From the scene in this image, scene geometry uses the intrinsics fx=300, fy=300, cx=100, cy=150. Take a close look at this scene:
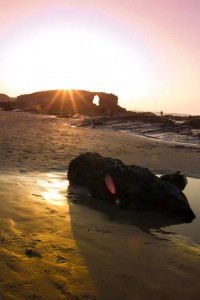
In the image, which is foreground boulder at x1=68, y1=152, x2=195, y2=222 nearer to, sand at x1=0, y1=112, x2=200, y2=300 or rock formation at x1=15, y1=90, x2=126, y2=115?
sand at x1=0, y1=112, x2=200, y2=300

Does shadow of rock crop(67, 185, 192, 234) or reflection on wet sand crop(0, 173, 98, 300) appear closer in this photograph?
reflection on wet sand crop(0, 173, 98, 300)

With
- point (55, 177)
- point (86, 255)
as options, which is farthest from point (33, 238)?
point (55, 177)

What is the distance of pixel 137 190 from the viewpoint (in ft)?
19.6

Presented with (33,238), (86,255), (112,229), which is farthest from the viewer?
(112,229)

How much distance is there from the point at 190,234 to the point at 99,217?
152 cm

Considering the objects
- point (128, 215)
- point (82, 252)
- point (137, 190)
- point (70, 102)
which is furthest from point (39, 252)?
point (70, 102)

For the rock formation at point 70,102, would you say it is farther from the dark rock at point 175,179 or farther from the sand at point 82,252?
the sand at point 82,252

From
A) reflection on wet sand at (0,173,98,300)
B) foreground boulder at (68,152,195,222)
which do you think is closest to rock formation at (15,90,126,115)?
foreground boulder at (68,152,195,222)

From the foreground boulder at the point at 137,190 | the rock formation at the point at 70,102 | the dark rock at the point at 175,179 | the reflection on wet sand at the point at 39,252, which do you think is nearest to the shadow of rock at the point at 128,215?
the foreground boulder at the point at 137,190

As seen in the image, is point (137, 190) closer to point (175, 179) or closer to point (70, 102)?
point (175, 179)

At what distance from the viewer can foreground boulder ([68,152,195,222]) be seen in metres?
5.73

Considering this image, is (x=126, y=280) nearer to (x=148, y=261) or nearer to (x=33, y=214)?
(x=148, y=261)

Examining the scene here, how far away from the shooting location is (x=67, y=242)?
3902 mm

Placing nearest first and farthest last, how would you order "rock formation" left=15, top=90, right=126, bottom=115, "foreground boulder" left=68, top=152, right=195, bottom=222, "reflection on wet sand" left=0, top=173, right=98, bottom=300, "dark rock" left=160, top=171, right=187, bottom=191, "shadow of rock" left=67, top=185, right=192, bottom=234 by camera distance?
"reflection on wet sand" left=0, top=173, right=98, bottom=300 < "shadow of rock" left=67, top=185, right=192, bottom=234 < "foreground boulder" left=68, top=152, right=195, bottom=222 < "dark rock" left=160, top=171, right=187, bottom=191 < "rock formation" left=15, top=90, right=126, bottom=115
